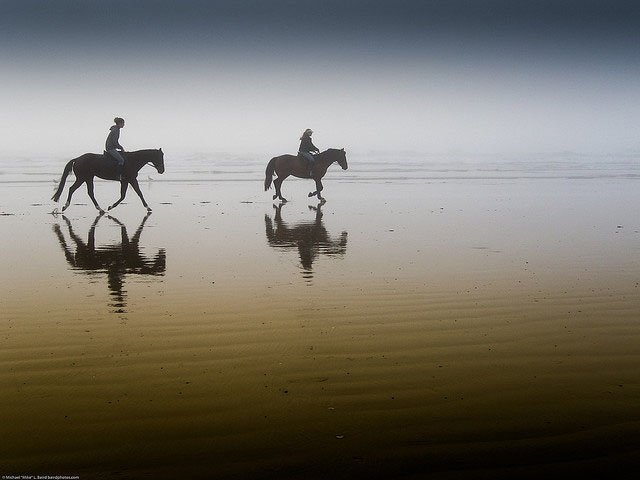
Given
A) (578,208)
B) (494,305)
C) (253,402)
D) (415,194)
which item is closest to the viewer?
(253,402)

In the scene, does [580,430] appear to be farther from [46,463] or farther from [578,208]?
[578,208]

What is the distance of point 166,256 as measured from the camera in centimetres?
1065

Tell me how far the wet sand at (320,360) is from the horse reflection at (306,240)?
0.44 feet

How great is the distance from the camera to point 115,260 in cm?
1031

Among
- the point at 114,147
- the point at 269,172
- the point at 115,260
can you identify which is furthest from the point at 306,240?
the point at 269,172

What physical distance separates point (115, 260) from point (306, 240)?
3.77 m

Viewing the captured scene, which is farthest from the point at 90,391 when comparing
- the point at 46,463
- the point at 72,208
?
the point at 72,208

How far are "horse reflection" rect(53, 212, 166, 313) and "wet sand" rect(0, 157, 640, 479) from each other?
5 cm

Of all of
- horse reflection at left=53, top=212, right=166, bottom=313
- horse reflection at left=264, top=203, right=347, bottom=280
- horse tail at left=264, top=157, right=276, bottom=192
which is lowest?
horse reflection at left=264, top=203, right=347, bottom=280

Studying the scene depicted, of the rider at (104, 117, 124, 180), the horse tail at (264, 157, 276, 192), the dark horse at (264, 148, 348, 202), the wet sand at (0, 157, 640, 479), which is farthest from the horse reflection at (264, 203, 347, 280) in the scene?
the dark horse at (264, 148, 348, 202)

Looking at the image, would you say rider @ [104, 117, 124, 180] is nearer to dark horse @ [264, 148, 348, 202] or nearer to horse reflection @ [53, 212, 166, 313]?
horse reflection @ [53, 212, 166, 313]

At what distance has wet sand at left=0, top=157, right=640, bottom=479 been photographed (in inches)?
135

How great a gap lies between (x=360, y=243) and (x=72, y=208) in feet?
38.4

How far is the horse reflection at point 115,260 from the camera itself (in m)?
8.32
